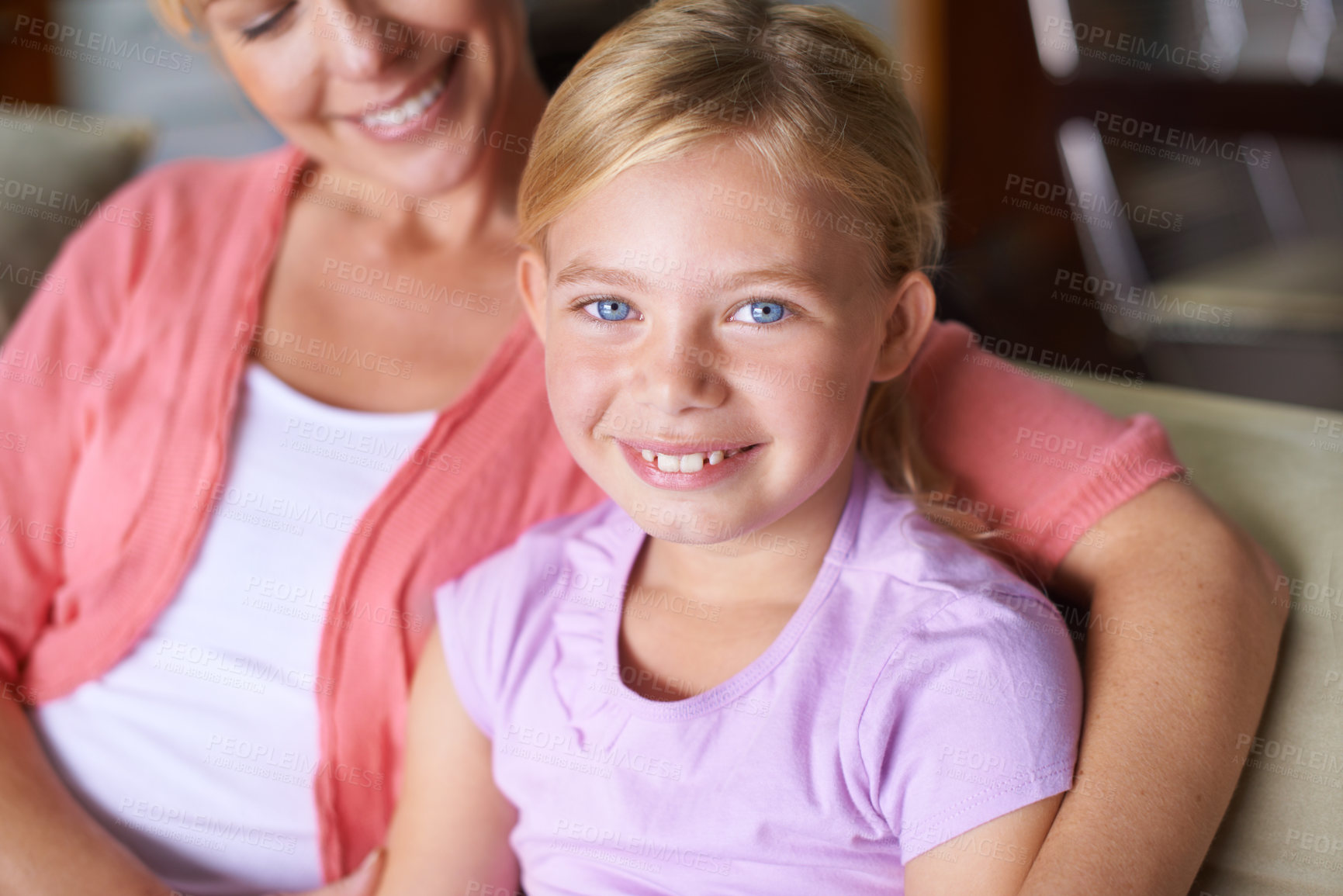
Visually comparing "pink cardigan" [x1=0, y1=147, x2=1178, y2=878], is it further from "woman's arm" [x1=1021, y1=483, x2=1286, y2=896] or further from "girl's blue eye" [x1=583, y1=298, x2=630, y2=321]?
"girl's blue eye" [x1=583, y1=298, x2=630, y2=321]

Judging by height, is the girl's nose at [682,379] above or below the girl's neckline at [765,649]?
above

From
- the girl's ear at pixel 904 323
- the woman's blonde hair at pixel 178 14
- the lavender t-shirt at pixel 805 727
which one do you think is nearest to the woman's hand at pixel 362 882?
the lavender t-shirt at pixel 805 727

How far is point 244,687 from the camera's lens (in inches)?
46.1

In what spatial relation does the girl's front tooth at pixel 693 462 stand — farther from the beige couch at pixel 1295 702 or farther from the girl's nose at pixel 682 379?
the beige couch at pixel 1295 702

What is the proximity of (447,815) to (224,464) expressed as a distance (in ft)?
1.42

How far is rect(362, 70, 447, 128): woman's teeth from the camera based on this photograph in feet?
3.96

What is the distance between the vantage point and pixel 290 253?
4.38 feet

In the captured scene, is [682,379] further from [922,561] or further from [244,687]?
[244,687]

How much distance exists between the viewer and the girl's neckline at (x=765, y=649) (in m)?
0.94

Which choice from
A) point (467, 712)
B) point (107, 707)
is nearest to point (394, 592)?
point (467, 712)

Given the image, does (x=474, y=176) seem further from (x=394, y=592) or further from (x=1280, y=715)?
(x=1280, y=715)

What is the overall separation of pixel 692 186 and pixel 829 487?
0.29 meters

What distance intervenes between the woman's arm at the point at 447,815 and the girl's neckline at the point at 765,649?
6.5 inches

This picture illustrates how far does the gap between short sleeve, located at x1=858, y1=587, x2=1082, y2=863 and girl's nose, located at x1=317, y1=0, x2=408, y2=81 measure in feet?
2.44
